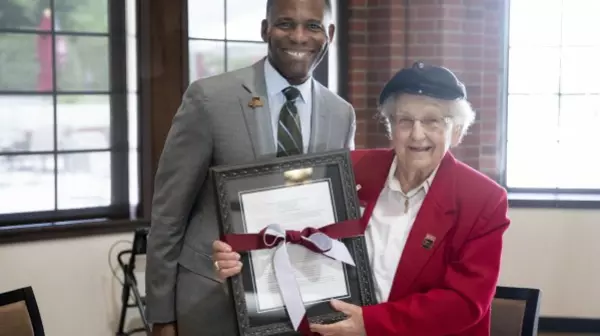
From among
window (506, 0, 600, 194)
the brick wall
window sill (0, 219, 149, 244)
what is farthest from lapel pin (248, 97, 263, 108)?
window (506, 0, 600, 194)

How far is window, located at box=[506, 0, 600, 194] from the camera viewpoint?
4234 mm

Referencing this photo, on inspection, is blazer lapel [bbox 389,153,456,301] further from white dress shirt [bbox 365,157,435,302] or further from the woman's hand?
the woman's hand

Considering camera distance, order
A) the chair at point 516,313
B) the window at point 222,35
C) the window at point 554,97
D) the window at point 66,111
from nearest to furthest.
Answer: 1. the chair at point 516,313
2. the window at point 66,111
3. the window at point 222,35
4. the window at point 554,97

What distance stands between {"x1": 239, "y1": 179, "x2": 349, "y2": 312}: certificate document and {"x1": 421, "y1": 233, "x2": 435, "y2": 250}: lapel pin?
0.17 meters

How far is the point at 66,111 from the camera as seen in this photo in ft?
11.4

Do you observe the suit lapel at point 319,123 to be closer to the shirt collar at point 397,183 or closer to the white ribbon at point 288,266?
the shirt collar at point 397,183

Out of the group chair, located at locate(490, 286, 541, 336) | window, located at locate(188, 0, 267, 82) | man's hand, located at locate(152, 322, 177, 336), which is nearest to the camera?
man's hand, located at locate(152, 322, 177, 336)

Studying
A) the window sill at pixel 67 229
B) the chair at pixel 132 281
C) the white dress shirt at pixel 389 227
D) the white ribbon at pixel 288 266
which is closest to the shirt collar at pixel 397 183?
the white dress shirt at pixel 389 227

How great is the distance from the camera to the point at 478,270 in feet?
4.48

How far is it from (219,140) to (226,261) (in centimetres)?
32

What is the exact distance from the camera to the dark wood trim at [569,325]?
4.12 m

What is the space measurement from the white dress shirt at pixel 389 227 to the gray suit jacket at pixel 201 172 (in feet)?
0.70

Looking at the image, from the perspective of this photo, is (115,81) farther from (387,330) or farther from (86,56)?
(387,330)

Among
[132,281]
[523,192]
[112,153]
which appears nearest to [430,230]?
[132,281]
